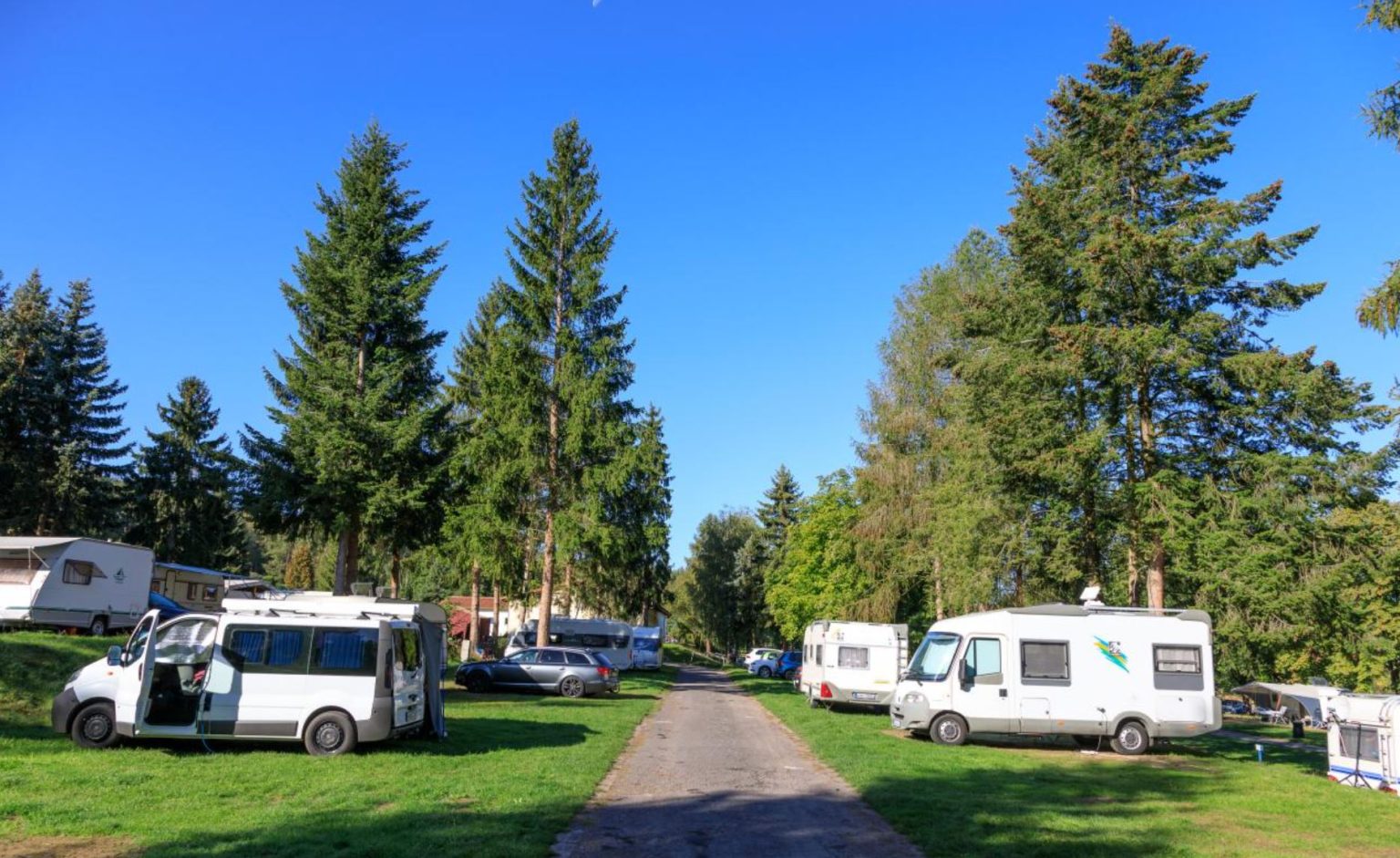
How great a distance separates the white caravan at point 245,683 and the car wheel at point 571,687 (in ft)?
48.3

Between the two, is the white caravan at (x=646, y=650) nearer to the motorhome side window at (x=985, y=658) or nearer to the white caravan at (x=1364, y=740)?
the motorhome side window at (x=985, y=658)

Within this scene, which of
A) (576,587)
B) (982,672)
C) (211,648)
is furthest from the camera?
(576,587)

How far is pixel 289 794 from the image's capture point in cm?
985

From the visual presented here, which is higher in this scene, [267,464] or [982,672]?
[267,464]

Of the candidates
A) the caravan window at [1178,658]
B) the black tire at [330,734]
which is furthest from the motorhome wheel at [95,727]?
the caravan window at [1178,658]

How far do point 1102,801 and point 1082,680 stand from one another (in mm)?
6625

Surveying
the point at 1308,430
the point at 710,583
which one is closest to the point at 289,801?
the point at 1308,430

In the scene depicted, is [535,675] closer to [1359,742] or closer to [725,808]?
[725,808]

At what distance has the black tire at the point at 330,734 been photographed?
12742 millimetres

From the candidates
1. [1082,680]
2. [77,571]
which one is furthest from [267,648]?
[77,571]

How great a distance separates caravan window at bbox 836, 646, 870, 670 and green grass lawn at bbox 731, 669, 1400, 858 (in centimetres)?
709

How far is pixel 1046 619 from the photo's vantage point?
18453mm

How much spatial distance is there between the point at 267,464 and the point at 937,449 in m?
25.5

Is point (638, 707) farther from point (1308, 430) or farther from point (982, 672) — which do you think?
point (1308, 430)
